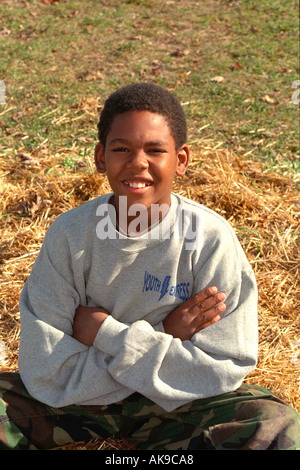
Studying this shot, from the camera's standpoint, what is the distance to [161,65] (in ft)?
28.1

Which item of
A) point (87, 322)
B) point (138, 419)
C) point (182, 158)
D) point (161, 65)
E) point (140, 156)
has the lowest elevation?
point (138, 419)

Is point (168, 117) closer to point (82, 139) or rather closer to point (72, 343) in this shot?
point (72, 343)

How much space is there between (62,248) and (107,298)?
A: 0.36 meters

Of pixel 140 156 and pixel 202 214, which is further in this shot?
pixel 202 214

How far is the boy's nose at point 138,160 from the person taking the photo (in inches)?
111

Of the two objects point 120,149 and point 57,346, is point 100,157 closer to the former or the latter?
point 120,149

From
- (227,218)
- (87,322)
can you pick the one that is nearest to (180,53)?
(227,218)

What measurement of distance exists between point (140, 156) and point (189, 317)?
2.82ft

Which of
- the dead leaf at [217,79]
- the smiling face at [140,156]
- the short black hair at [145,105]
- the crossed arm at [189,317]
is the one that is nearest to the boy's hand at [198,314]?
the crossed arm at [189,317]

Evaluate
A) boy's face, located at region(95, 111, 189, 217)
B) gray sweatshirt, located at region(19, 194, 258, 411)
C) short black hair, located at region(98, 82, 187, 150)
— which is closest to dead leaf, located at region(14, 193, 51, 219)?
gray sweatshirt, located at region(19, 194, 258, 411)

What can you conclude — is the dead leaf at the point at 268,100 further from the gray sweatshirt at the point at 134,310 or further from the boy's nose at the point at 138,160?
the boy's nose at the point at 138,160

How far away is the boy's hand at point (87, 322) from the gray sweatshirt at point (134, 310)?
38mm

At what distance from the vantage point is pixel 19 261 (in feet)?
15.6

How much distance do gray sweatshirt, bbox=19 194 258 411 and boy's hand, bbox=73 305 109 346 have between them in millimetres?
38
